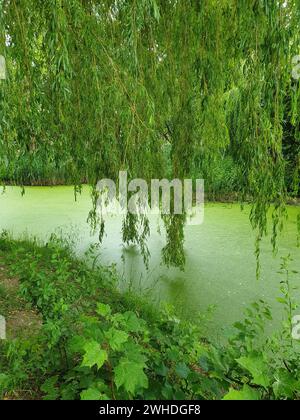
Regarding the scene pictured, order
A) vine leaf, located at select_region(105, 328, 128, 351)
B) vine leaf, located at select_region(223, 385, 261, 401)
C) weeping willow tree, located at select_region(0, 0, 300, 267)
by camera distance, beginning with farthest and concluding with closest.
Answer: weeping willow tree, located at select_region(0, 0, 300, 267) < vine leaf, located at select_region(105, 328, 128, 351) < vine leaf, located at select_region(223, 385, 261, 401)

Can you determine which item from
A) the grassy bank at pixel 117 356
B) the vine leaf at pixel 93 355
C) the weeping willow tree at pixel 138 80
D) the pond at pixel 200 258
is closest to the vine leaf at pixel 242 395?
the grassy bank at pixel 117 356

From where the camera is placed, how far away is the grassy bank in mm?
970

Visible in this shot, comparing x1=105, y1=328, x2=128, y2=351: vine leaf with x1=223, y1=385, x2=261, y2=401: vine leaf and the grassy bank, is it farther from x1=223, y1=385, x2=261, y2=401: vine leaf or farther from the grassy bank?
x1=223, y1=385, x2=261, y2=401: vine leaf

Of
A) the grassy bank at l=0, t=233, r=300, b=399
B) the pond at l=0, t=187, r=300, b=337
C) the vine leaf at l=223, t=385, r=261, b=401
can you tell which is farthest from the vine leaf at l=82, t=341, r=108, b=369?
the pond at l=0, t=187, r=300, b=337

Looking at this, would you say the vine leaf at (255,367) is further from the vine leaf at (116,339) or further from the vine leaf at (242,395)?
the vine leaf at (116,339)

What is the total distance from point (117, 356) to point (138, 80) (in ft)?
3.67

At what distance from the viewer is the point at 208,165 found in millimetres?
2254

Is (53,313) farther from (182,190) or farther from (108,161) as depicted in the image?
(182,190)

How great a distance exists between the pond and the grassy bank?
20 cm

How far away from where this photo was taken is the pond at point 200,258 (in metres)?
2.43

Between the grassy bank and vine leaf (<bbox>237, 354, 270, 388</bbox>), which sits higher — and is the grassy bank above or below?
below

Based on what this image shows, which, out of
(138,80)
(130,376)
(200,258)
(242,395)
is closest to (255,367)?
(242,395)
